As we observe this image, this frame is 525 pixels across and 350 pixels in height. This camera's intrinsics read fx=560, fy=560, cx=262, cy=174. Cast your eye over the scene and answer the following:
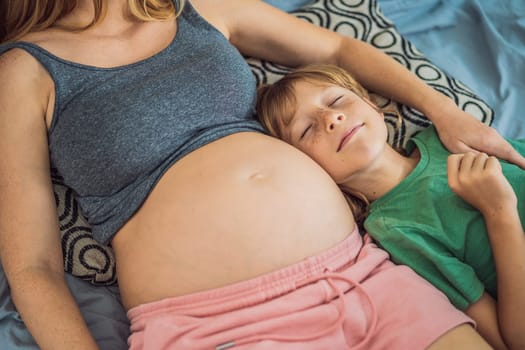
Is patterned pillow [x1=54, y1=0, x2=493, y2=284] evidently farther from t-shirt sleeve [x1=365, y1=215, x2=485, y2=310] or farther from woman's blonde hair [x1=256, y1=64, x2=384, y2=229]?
t-shirt sleeve [x1=365, y1=215, x2=485, y2=310]

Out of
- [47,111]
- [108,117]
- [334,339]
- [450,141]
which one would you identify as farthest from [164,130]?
[450,141]

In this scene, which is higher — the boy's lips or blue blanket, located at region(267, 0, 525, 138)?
the boy's lips

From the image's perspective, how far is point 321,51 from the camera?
136cm

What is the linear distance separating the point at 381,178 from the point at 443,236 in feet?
0.60

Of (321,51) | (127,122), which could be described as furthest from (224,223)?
(321,51)

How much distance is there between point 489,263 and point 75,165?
0.79 meters


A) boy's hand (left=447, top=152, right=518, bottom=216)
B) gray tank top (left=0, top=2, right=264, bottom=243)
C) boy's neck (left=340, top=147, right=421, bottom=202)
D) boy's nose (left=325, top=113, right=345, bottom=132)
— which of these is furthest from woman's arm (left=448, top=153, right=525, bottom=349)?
gray tank top (left=0, top=2, right=264, bottom=243)

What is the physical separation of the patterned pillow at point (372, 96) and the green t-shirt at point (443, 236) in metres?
0.23

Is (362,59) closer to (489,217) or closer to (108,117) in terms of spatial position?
(489,217)

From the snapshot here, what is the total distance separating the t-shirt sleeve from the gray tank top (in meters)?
0.36

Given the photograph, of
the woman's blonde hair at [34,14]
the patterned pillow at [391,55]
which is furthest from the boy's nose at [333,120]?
the woman's blonde hair at [34,14]

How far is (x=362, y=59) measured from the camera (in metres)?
1.34

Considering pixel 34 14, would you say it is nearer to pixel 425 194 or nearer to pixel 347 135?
pixel 347 135

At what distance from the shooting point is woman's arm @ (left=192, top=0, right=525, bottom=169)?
1232 mm
